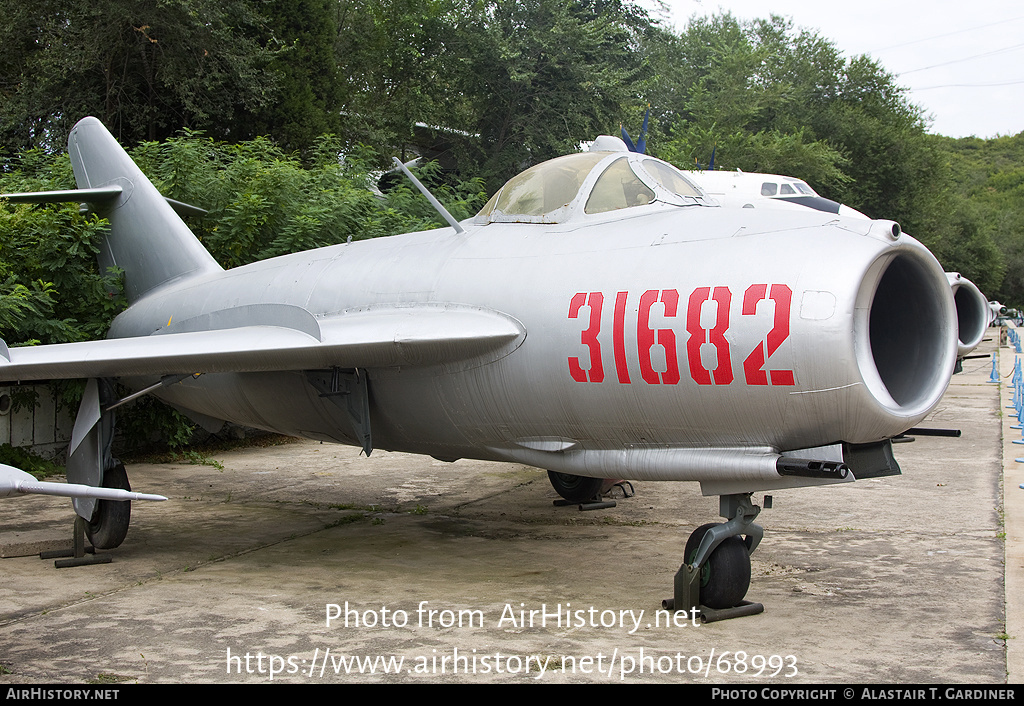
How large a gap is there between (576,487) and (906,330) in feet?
13.1

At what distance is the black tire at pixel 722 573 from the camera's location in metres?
4.86

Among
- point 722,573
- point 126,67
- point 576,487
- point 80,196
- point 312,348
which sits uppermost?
point 126,67

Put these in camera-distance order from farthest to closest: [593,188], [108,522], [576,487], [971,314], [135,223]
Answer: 1. [971,314]
2. [135,223]
3. [576,487]
4. [108,522]
5. [593,188]

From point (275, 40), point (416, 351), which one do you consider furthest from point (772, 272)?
point (275, 40)

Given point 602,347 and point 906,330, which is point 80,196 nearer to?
point 602,347

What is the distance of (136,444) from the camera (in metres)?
11.1

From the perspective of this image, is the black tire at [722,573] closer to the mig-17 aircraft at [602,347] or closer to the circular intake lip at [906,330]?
the mig-17 aircraft at [602,347]

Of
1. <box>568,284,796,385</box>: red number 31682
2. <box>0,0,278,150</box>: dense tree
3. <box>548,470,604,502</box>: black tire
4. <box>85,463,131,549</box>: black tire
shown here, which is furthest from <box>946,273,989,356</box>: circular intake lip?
<box>0,0,278,150</box>: dense tree

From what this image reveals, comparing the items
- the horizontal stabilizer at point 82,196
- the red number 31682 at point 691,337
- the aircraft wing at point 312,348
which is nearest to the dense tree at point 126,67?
the horizontal stabilizer at point 82,196

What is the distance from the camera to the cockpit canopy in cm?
557

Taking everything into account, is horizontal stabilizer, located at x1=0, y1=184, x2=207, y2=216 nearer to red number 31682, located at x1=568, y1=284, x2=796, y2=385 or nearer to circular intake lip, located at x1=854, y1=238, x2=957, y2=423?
A: red number 31682, located at x1=568, y1=284, x2=796, y2=385

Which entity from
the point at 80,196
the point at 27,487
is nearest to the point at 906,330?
the point at 27,487

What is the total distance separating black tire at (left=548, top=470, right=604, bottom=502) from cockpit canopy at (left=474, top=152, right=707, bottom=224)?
3044 mm

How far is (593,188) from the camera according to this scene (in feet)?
18.5
